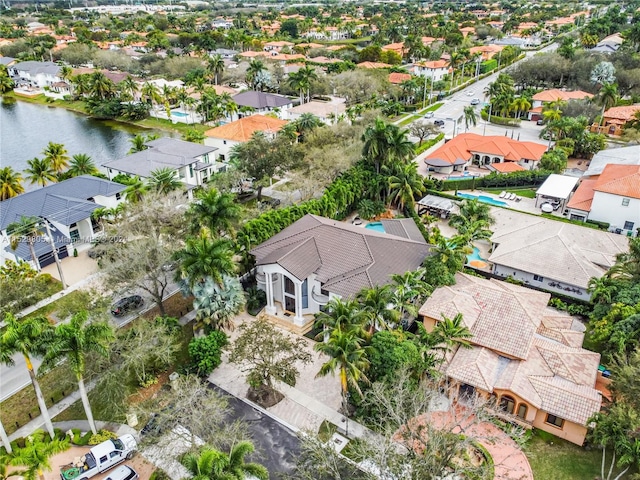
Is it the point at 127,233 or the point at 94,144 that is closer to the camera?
the point at 127,233

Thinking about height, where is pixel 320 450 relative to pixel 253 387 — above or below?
above

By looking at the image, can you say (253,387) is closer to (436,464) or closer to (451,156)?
(436,464)

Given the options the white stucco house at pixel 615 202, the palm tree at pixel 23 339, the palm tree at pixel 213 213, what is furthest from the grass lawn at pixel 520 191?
the palm tree at pixel 23 339

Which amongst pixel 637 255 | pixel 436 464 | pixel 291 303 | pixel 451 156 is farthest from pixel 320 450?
pixel 451 156

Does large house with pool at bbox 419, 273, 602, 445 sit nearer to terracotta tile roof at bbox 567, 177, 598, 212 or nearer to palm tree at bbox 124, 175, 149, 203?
terracotta tile roof at bbox 567, 177, 598, 212

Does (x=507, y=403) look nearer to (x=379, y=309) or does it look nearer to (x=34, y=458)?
(x=379, y=309)

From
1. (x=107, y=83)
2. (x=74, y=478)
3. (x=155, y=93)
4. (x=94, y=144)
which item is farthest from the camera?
(x=107, y=83)
